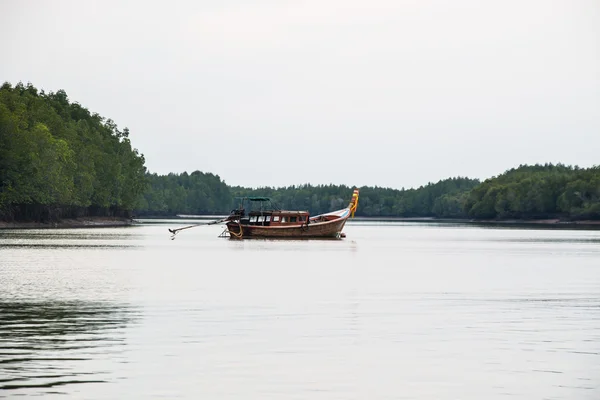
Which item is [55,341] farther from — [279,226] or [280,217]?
[280,217]

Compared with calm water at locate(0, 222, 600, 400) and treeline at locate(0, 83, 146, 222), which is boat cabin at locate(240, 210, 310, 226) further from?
calm water at locate(0, 222, 600, 400)

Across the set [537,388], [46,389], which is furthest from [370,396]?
[46,389]

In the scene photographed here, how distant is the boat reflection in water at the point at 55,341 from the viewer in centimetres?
2228

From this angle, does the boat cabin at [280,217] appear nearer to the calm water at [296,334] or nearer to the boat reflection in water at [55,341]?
the calm water at [296,334]

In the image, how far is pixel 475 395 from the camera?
2122 centimetres

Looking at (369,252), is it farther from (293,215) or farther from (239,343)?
(239,343)

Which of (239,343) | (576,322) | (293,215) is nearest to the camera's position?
(239,343)

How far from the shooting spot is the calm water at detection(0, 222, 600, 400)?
2214cm

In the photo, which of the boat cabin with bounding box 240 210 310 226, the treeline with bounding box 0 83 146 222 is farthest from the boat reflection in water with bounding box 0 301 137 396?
the treeline with bounding box 0 83 146 222

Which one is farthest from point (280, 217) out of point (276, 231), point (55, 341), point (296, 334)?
point (55, 341)

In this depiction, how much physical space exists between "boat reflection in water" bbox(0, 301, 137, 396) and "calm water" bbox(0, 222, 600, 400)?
56mm

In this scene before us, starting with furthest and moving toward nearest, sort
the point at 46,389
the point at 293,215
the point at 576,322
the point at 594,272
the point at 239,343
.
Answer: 1. the point at 293,215
2. the point at 594,272
3. the point at 576,322
4. the point at 239,343
5. the point at 46,389

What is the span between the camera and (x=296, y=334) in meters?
31.0

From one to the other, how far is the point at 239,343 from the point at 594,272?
42.4 metres
